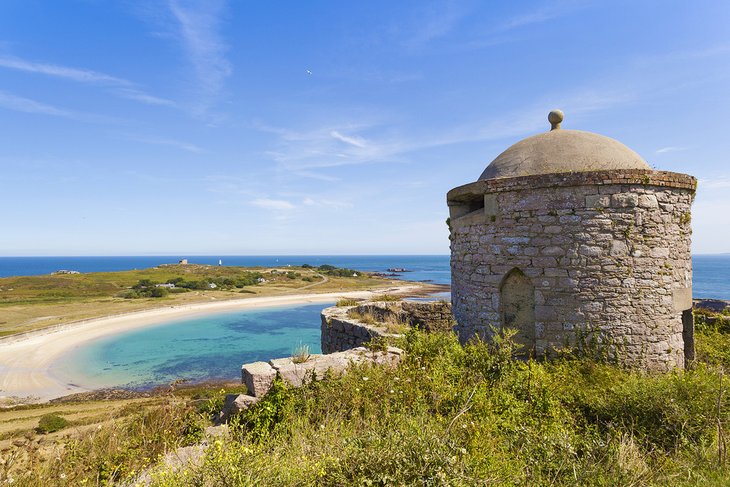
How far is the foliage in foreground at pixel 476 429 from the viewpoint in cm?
330

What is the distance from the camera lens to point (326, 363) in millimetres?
6043

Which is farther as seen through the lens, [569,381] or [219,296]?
[219,296]

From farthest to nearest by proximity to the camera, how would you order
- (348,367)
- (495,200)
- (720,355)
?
1. (720,355)
2. (495,200)
3. (348,367)

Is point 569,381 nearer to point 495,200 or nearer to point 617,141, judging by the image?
point 495,200

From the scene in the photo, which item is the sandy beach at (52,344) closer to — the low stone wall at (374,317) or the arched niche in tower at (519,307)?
the low stone wall at (374,317)

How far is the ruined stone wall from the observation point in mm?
6660

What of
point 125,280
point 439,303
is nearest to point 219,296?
point 125,280

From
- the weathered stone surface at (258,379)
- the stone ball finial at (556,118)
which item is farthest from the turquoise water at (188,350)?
the stone ball finial at (556,118)

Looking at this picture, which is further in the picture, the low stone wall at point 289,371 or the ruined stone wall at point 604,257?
the ruined stone wall at point 604,257

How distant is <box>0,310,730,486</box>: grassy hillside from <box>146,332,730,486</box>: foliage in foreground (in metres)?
0.02

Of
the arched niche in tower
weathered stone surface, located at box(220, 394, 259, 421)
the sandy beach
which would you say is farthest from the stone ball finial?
the sandy beach

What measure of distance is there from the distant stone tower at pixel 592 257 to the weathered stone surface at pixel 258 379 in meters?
4.58

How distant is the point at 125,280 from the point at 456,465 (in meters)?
67.5

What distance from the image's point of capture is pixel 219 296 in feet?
164
